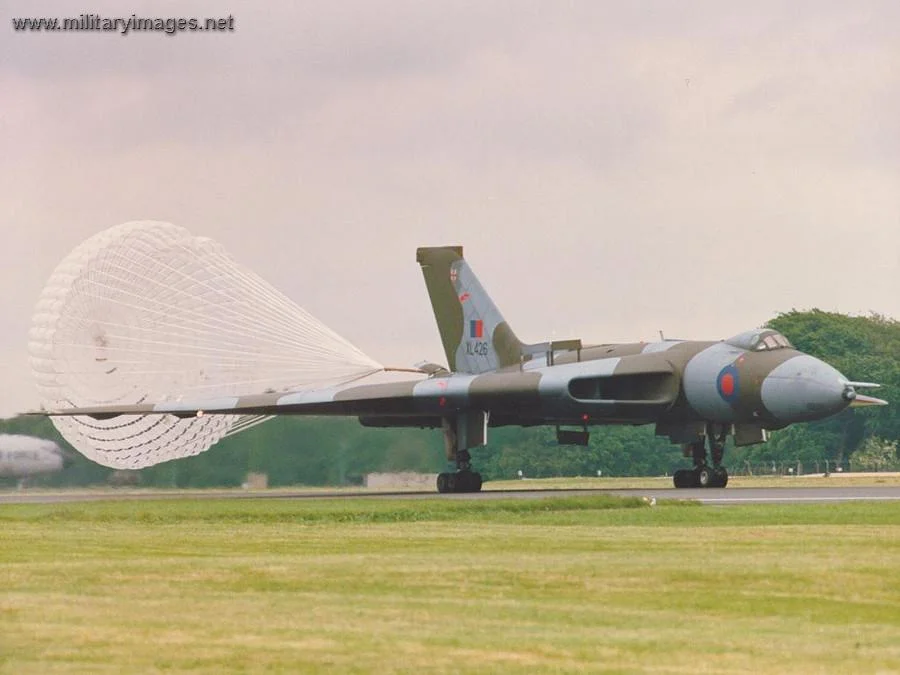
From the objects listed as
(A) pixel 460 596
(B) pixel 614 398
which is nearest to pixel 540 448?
(B) pixel 614 398

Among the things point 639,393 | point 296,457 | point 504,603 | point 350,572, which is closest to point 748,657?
point 504,603

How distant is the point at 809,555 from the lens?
56.0 ft

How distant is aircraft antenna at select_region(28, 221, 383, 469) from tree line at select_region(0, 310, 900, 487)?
3435mm

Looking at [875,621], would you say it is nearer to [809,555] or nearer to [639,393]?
[809,555]

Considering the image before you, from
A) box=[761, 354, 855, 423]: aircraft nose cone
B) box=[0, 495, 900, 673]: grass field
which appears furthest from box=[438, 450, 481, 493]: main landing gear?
box=[0, 495, 900, 673]: grass field

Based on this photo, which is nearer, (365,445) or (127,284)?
(127,284)

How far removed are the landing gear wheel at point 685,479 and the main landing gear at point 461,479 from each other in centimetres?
484

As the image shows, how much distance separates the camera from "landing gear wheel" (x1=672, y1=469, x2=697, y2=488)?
123ft

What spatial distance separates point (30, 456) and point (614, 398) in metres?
14.2

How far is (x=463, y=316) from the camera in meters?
44.8

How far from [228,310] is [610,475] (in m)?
29.4

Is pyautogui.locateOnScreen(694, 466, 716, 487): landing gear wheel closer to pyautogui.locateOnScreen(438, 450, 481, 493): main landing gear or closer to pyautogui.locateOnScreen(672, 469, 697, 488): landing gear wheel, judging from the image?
pyautogui.locateOnScreen(672, 469, 697, 488): landing gear wheel

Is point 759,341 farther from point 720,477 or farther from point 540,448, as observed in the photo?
point 540,448

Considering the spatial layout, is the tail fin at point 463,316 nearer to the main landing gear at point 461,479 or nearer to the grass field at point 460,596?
the main landing gear at point 461,479
